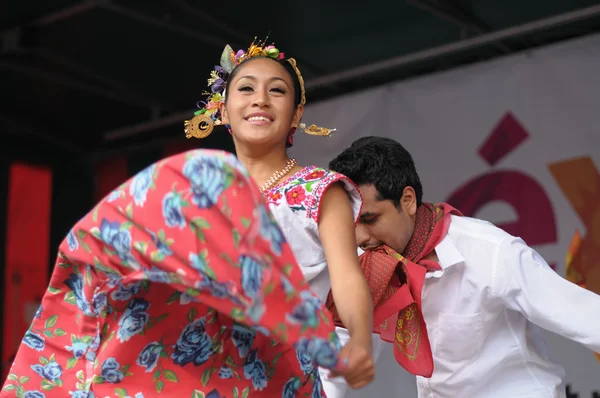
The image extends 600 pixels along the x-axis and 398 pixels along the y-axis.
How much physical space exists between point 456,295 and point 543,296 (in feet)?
1.01

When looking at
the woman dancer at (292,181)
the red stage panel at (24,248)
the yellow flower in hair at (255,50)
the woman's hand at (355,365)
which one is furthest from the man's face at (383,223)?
the red stage panel at (24,248)

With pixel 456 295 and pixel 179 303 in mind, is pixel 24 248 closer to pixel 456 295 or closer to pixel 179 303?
pixel 456 295

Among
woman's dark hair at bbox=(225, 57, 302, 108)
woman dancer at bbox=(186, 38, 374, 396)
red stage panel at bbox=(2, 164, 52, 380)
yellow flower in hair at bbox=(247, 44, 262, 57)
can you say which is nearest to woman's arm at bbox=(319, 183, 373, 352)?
woman dancer at bbox=(186, 38, 374, 396)

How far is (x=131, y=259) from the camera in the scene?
139 centimetres

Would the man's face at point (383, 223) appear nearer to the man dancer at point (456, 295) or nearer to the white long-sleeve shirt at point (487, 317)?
the man dancer at point (456, 295)

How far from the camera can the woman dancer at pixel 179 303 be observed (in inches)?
51.6

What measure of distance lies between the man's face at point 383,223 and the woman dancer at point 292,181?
524 millimetres

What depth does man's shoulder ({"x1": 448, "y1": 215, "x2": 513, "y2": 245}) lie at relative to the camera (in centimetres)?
238

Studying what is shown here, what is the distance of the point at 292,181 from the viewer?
1835 millimetres

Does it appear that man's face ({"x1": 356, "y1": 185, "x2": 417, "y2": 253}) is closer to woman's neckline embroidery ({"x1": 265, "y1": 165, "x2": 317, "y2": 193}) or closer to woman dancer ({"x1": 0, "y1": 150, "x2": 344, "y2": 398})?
woman's neckline embroidery ({"x1": 265, "y1": 165, "x2": 317, "y2": 193})

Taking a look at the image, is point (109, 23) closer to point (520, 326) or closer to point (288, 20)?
point (288, 20)

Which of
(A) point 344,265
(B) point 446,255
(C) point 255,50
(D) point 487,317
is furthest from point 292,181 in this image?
(D) point 487,317

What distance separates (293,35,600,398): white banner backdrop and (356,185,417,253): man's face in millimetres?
1134

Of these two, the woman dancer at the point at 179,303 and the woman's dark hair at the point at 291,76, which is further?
the woman's dark hair at the point at 291,76
